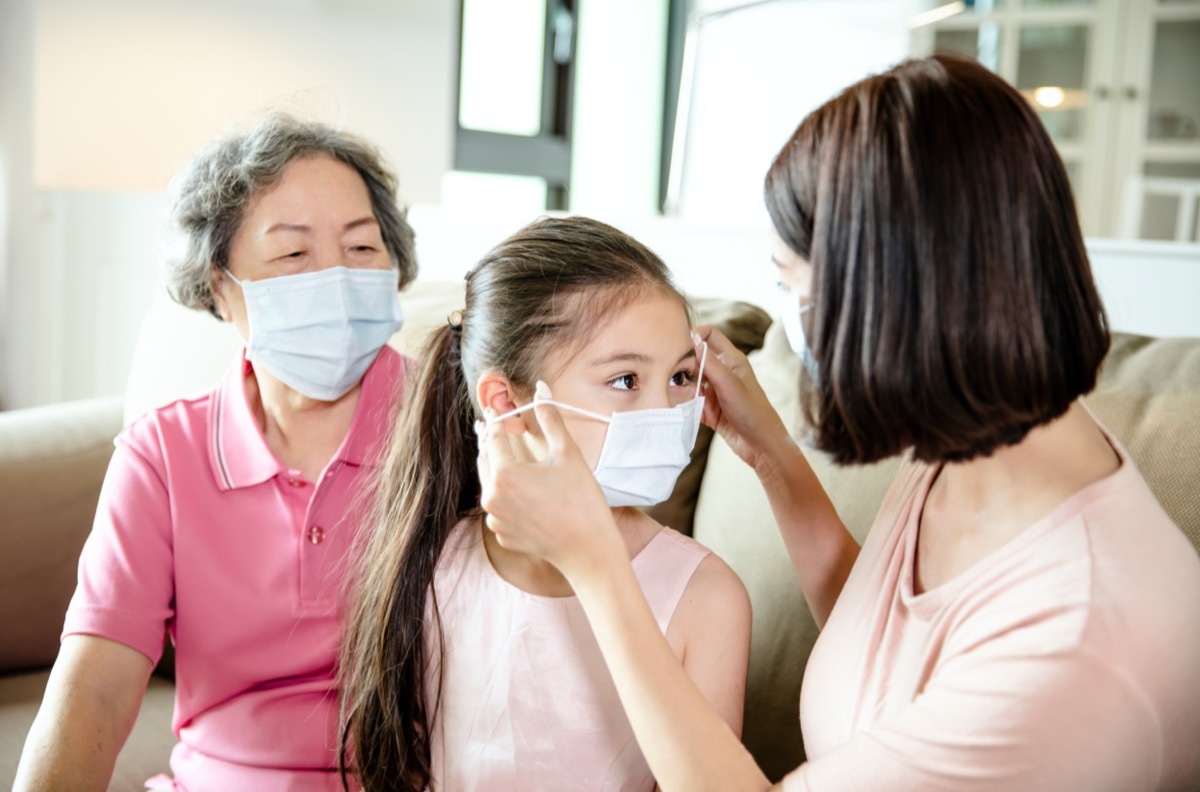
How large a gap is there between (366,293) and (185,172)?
28 cm

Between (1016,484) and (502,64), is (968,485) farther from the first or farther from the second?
(502,64)

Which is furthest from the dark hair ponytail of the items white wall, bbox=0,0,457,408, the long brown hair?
white wall, bbox=0,0,457,408

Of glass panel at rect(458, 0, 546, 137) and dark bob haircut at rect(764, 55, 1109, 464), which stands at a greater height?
glass panel at rect(458, 0, 546, 137)

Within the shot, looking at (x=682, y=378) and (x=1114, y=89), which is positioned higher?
(x=1114, y=89)

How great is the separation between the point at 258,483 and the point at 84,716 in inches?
12.7

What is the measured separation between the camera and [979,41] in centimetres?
421

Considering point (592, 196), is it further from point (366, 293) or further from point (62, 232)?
point (366, 293)

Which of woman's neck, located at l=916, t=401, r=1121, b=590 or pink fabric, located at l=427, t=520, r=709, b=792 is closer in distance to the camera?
woman's neck, located at l=916, t=401, r=1121, b=590

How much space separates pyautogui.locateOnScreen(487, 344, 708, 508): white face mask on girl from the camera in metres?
1.12

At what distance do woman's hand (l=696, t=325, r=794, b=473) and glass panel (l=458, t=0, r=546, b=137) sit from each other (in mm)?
2897

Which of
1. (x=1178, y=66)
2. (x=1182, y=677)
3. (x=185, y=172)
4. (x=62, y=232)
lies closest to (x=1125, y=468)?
(x=1182, y=677)

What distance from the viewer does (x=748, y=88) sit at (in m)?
4.34

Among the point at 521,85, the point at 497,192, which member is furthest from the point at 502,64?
the point at 497,192

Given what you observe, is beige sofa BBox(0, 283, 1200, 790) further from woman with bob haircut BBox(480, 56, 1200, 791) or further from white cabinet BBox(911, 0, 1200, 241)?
white cabinet BBox(911, 0, 1200, 241)
